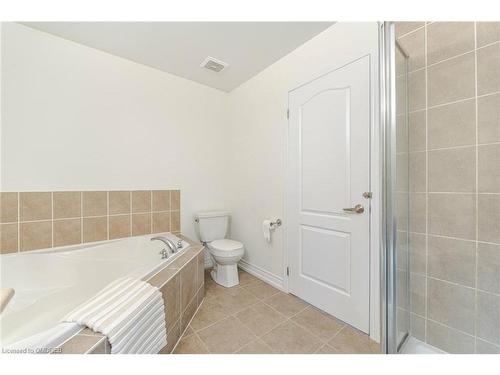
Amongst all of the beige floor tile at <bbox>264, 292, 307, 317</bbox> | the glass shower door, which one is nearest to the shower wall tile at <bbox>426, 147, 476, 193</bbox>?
the glass shower door

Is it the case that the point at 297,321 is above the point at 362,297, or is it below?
below

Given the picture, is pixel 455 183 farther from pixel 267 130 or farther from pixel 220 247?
pixel 220 247

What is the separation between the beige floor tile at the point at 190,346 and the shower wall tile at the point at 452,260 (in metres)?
1.39

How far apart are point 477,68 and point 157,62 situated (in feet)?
7.57

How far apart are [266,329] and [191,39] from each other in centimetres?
223

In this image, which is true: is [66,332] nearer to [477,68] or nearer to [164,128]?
[164,128]

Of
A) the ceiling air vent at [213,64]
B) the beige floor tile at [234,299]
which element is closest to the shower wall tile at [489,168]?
the beige floor tile at [234,299]

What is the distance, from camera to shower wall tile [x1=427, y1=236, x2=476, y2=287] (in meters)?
1.05

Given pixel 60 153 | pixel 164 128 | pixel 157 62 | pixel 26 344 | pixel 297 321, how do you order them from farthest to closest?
pixel 164 128
pixel 157 62
pixel 60 153
pixel 297 321
pixel 26 344

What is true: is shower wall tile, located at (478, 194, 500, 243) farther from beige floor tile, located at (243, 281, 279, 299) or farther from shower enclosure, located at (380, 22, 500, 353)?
beige floor tile, located at (243, 281, 279, 299)

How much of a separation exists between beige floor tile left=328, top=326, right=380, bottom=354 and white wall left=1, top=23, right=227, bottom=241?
5.51 ft

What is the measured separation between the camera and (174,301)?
1229mm

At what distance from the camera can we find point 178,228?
222cm
